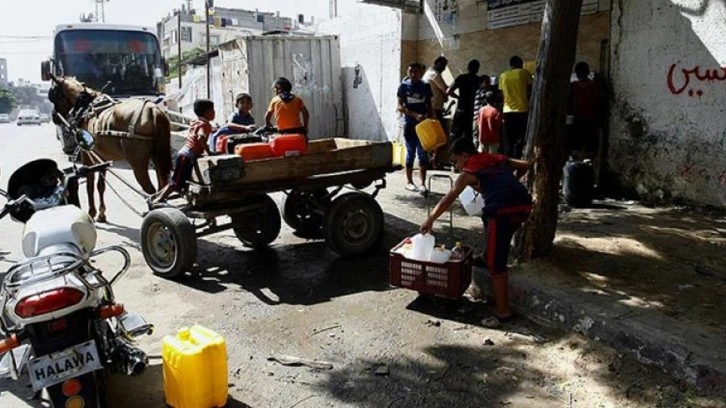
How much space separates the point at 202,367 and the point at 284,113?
16.5 feet

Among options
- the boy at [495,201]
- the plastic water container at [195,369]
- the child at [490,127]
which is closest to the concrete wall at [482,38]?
the child at [490,127]

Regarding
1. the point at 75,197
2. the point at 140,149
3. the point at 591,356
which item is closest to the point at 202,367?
the point at 75,197

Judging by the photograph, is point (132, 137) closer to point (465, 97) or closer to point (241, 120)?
point (241, 120)

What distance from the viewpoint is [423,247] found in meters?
4.72

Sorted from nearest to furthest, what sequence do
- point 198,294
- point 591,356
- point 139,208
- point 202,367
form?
point 202,367, point 591,356, point 198,294, point 139,208

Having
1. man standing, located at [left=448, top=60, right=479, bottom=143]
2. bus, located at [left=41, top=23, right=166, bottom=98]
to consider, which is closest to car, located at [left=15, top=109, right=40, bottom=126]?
bus, located at [left=41, top=23, right=166, bottom=98]

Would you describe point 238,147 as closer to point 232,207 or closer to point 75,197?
point 232,207

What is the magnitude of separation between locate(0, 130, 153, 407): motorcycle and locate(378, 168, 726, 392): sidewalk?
2904 millimetres

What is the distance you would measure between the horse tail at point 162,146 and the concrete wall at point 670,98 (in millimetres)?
6125

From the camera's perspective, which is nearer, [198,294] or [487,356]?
[487,356]

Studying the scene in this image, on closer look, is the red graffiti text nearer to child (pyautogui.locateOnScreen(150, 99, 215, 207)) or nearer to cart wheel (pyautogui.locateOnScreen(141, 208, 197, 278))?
child (pyautogui.locateOnScreen(150, 99, 215, 207))

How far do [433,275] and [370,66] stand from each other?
1003 cm

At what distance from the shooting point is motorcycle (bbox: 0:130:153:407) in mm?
2779

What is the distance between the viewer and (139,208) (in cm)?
908
